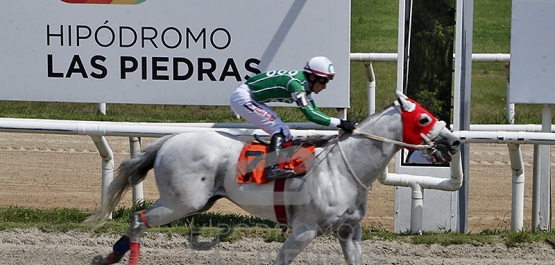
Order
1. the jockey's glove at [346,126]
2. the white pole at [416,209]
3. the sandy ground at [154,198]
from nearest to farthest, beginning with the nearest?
the jockey's glove at [346,126]
the sandy ground at [154,198]
the white pole at [416,209]

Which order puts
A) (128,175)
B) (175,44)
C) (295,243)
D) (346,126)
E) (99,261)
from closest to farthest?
1. (295,243)
2. (346,126)
3. (99,261)
4. (128,175)
5. (175,44)

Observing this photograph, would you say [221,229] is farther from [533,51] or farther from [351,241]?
[533,51]

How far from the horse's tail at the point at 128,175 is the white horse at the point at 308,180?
0.10 metres

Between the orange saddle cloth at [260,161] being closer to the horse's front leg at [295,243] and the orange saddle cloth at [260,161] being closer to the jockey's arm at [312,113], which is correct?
the jockey's arm at [312,113]

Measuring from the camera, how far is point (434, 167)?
287 inches

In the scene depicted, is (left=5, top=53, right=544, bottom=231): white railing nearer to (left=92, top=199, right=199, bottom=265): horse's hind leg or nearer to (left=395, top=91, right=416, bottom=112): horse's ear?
(left=92, top=199, right=199, bottom=265): horse's hind leg

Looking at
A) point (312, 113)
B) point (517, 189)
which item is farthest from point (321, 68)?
point (517, 189)

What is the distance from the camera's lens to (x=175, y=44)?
7.42 meters

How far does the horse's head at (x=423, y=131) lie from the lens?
5.47 metres

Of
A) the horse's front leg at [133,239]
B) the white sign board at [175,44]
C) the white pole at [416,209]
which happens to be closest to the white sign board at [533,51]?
the white pole at [416,209]

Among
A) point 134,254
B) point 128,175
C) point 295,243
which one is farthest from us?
point 128,175

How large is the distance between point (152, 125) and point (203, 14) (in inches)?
42.8

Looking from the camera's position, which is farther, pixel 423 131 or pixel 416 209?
pixel 416 209

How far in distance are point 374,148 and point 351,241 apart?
62cm
